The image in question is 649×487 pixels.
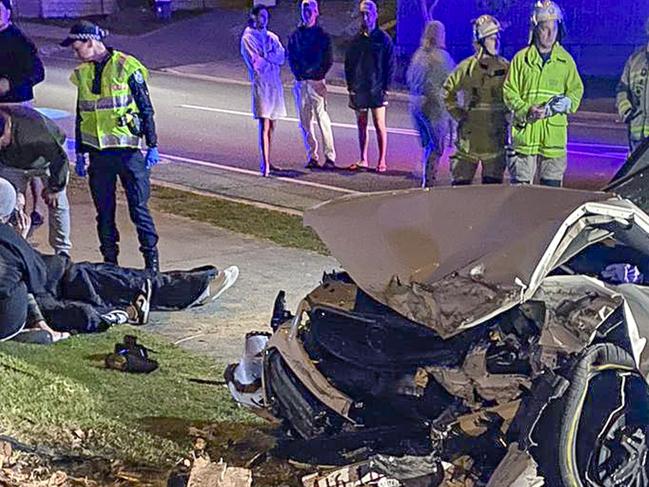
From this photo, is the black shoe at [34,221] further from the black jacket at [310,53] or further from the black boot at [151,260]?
the black jacket at [310,53]

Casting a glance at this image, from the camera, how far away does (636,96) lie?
26.1ft

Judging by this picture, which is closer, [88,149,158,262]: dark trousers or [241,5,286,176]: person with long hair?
[88,149,158,262]: dark trousers

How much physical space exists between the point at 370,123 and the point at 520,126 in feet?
28.7

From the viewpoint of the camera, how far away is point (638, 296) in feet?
13.9

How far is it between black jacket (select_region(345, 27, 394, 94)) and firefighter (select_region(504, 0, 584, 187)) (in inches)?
183

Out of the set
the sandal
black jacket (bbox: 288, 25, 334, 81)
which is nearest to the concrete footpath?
black jacket (bbox: 288, 25, 334, 81)

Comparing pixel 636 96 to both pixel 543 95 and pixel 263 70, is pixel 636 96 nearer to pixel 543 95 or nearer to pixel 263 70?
pixel 543 95

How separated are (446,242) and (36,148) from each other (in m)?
5.14

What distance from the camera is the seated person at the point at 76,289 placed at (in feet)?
21.9

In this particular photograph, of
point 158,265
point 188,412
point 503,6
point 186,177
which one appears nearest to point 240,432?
point 188,412

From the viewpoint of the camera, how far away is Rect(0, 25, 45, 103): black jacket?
29.9 ft

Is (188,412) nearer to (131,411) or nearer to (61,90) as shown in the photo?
(131,411)

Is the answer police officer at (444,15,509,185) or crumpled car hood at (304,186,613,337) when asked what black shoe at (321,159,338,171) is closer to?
police officer at (444,15,509,185)

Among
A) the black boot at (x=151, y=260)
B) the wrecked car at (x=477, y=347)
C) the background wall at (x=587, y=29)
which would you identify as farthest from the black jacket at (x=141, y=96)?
the background wall at (x=587, y=29)
